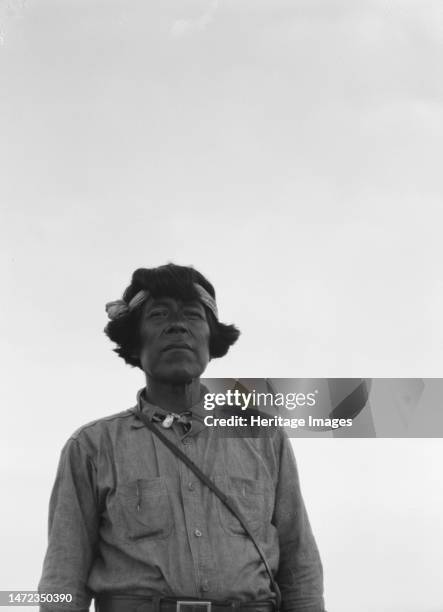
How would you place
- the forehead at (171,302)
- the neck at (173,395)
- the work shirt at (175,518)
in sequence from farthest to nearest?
the forehead at (171,302), the neck at (173,395), the work shirt at (175,518)

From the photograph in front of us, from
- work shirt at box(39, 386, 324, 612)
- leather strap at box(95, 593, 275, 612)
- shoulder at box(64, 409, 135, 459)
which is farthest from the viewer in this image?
shoulder at box(64, 409, 135, 459)

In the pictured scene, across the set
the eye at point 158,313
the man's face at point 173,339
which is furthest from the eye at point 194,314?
the eye at point 158,313

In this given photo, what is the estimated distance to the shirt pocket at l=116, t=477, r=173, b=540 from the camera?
323 cm

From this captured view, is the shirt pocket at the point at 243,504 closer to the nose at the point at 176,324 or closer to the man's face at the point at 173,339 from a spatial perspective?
the man's face at the point at 173,339

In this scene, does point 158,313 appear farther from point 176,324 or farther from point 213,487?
point 213,487

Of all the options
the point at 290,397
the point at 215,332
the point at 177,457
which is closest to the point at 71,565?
the point at 177,457

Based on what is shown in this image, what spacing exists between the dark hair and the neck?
29 centimetres

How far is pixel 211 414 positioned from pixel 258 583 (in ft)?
2.68

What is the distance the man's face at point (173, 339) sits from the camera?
3643mm

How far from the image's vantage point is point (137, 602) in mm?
3104

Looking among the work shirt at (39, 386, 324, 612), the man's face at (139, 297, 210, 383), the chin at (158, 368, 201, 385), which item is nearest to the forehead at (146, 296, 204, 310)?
the man's face at (139, 297, 210, 383)

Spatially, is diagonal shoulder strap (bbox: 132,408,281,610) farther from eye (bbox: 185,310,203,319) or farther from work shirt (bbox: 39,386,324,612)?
eye (bbox: 185,310,203,319)

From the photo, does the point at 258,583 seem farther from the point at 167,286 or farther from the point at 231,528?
the point at 167,286

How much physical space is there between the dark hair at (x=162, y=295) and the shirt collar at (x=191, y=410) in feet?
0.95
